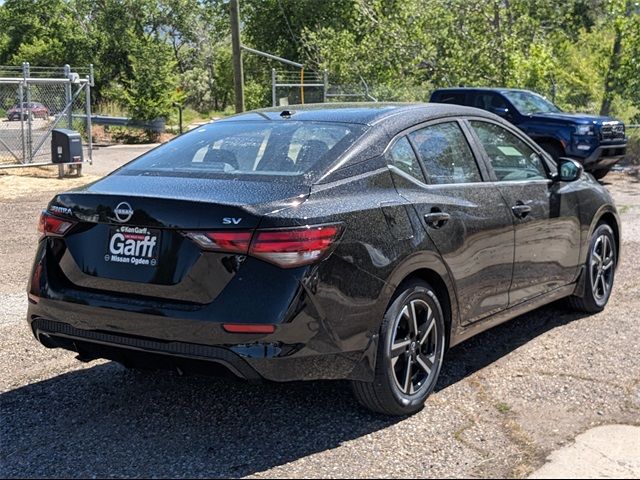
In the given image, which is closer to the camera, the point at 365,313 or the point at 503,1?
the point at 365,313

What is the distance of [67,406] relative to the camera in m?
4.49

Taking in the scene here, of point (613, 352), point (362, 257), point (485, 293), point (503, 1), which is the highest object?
point (503, 1)

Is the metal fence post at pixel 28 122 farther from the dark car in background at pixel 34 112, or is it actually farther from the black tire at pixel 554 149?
the black tire at pixel 554 149

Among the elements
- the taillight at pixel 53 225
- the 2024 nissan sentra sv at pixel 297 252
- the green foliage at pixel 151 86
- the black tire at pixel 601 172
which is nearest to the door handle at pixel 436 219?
the 2024 nissan sentra sv at pixel 297 252

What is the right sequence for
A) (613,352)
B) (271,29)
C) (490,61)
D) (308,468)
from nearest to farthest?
(308,468) → (613,352) → (490,61) → (271,29)

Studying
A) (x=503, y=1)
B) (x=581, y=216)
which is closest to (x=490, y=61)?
(x=503, y=1)

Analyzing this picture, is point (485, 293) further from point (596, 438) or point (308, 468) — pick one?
point (308, 468)

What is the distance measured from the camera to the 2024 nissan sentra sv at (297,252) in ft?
12.1

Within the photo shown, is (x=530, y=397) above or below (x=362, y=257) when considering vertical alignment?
below

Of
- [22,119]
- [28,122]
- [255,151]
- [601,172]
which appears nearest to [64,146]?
[22,119]

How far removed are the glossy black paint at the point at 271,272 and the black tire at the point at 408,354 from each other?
91 millimetres

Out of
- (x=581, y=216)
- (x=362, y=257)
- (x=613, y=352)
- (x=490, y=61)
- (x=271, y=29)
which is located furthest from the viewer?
(x=271, y=29)

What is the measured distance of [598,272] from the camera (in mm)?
6410

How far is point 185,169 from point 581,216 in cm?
314
